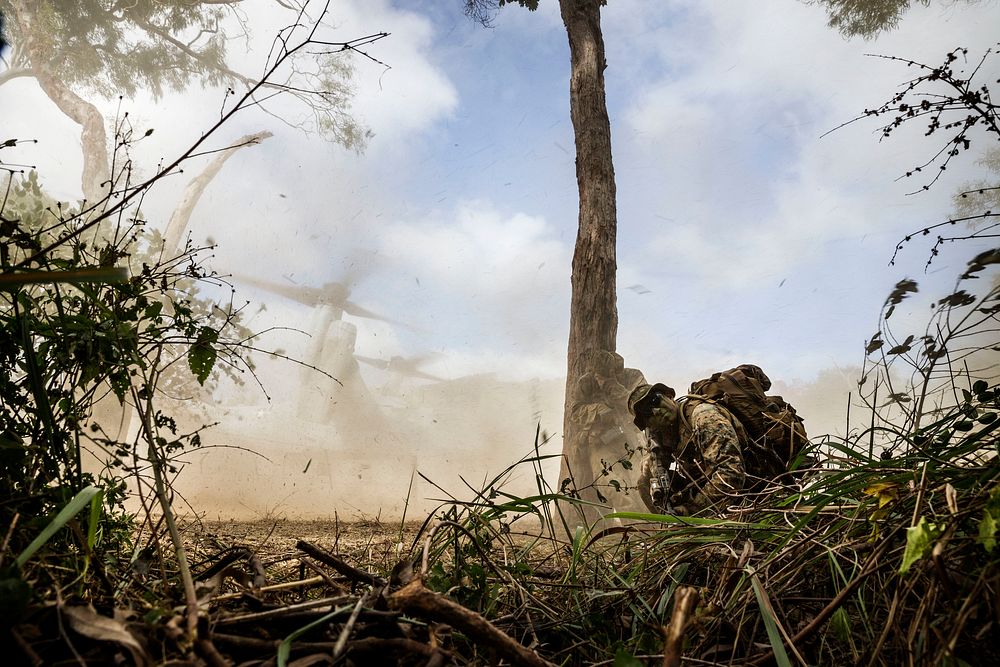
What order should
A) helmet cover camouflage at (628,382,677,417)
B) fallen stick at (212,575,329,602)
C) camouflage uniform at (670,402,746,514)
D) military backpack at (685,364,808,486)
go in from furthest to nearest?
helmet cover camouflage at (628,382,677,417) < military backpack at (685,364,808,486) < camouflage uniform at (670,402,746,514) < fallen stick at (212,575,329,602)

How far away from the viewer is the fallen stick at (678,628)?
1.89ft

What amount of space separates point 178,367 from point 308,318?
450 centimetres

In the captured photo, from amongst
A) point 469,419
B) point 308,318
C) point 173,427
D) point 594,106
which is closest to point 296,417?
point 308,318

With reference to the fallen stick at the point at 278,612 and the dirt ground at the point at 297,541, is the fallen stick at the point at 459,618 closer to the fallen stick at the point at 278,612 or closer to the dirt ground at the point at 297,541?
the fallen stick at the point at 278,612

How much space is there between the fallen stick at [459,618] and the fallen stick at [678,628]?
5.2 inches

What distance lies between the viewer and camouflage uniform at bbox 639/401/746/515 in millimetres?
2596

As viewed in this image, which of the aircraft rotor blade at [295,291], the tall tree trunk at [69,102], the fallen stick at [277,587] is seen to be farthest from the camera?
the aircraft rotor blade at [295,291]

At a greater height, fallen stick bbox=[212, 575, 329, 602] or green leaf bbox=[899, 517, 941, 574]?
green leaf bbox=[899, 517, 941, 574]

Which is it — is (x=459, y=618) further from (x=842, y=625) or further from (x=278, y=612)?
(x=842, y=625)

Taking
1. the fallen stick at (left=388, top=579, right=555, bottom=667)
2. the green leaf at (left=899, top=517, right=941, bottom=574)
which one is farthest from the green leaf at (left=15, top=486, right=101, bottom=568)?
the green leaf at (left=899, top=517, right=941, bottom=574)

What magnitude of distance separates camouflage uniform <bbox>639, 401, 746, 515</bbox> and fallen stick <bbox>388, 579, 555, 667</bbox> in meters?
1.91

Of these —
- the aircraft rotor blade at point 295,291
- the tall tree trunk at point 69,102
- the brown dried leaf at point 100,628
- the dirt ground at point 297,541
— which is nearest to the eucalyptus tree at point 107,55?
the tall tree trunk at point 69,102

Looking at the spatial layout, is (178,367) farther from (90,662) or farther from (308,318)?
(90,662)

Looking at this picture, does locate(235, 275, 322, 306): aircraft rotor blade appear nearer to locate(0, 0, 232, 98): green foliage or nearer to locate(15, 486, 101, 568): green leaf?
locate(0, 0, 232, 98): green foliage
